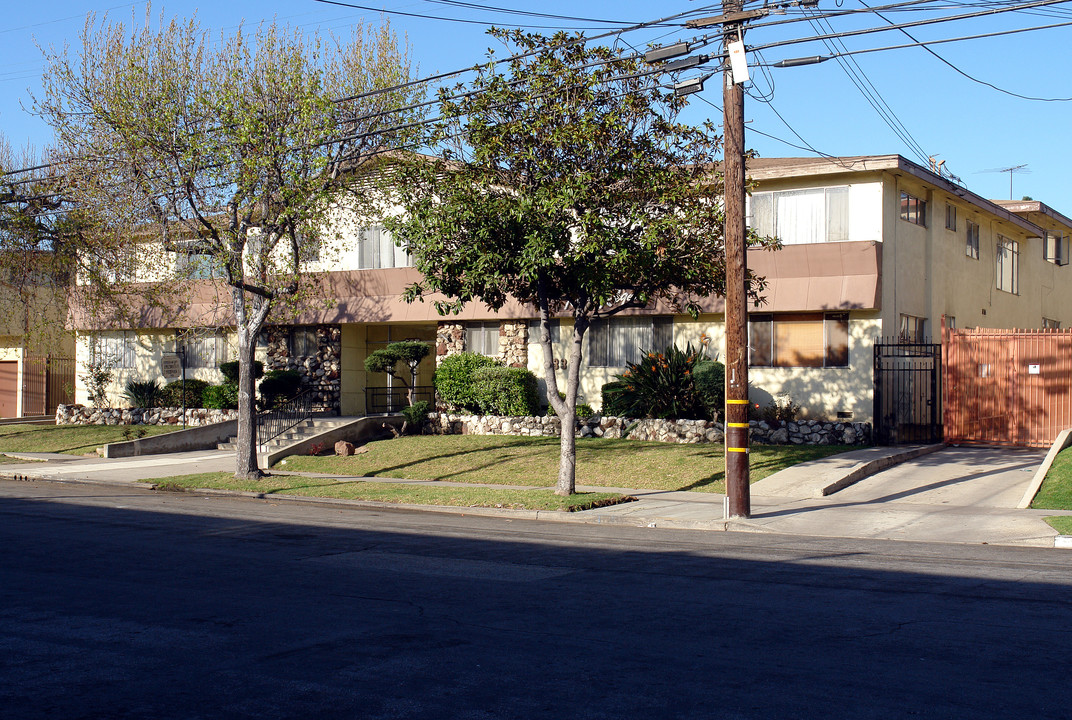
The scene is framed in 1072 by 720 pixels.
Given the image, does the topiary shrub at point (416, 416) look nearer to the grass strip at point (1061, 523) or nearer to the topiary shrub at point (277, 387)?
the topiary shrub at point (277, 387)

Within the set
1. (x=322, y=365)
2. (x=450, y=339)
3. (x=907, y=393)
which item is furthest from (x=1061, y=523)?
(x=322, y=365)

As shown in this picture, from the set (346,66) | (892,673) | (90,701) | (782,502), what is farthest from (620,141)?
(90,701)

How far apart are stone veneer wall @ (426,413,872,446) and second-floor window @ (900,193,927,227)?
5.70 meters

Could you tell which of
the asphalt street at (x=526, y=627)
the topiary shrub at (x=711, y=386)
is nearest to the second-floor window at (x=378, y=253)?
the topiary shrub at (x=711, y=386)

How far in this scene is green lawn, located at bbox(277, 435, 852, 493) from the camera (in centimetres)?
1877

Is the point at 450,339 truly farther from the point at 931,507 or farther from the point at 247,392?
the point at 931,507

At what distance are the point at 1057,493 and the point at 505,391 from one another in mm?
14613

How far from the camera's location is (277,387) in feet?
97.7

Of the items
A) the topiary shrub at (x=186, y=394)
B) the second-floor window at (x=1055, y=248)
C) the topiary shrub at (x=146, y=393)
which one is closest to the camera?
the topiary shrub at (x=186, y=394)

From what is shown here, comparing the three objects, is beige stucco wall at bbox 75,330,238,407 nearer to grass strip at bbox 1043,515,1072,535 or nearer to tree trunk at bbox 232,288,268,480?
tree trunk at bbox 232,288,268,480

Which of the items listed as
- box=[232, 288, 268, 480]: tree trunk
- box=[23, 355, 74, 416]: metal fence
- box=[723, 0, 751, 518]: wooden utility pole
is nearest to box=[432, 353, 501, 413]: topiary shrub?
box=[232, 288, 268, 480]: tree trunk

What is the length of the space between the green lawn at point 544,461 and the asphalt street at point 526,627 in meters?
5.87

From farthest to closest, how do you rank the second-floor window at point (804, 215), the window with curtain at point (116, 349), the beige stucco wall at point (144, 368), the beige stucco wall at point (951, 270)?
1. the window with curtain at point (116, 349)
2. the beige stucco wall at point (144, 368)
3. the beige stucco wall at point (951, 270)
4. the second-floor window at point (804, 215)

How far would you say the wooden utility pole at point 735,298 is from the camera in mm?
14086
